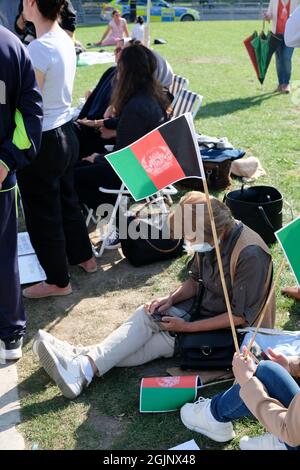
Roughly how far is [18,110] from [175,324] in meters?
1.41

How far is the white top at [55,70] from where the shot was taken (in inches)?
135

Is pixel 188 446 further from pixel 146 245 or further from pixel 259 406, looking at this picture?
pixel 146 245

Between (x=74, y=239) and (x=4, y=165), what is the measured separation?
4.71ft

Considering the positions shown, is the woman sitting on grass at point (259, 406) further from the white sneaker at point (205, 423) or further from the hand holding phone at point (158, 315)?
the hand holding phone at point (158, 315)

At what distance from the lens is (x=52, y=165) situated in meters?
3.69

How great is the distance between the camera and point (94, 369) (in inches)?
128

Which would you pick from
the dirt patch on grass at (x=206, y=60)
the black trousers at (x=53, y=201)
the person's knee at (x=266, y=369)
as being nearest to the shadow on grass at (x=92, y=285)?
the black trousers at (x=53, y=201)

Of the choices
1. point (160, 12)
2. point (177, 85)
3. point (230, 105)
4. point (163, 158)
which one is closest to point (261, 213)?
point (163, 158)

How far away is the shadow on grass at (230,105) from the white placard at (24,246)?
4568 millimetres

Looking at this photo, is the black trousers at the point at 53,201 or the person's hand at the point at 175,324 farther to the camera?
the black trousers at the point at 53,201

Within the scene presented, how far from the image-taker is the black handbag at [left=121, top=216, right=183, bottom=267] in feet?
15.0

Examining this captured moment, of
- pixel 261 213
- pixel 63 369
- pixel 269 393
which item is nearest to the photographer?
pixel 269 393
